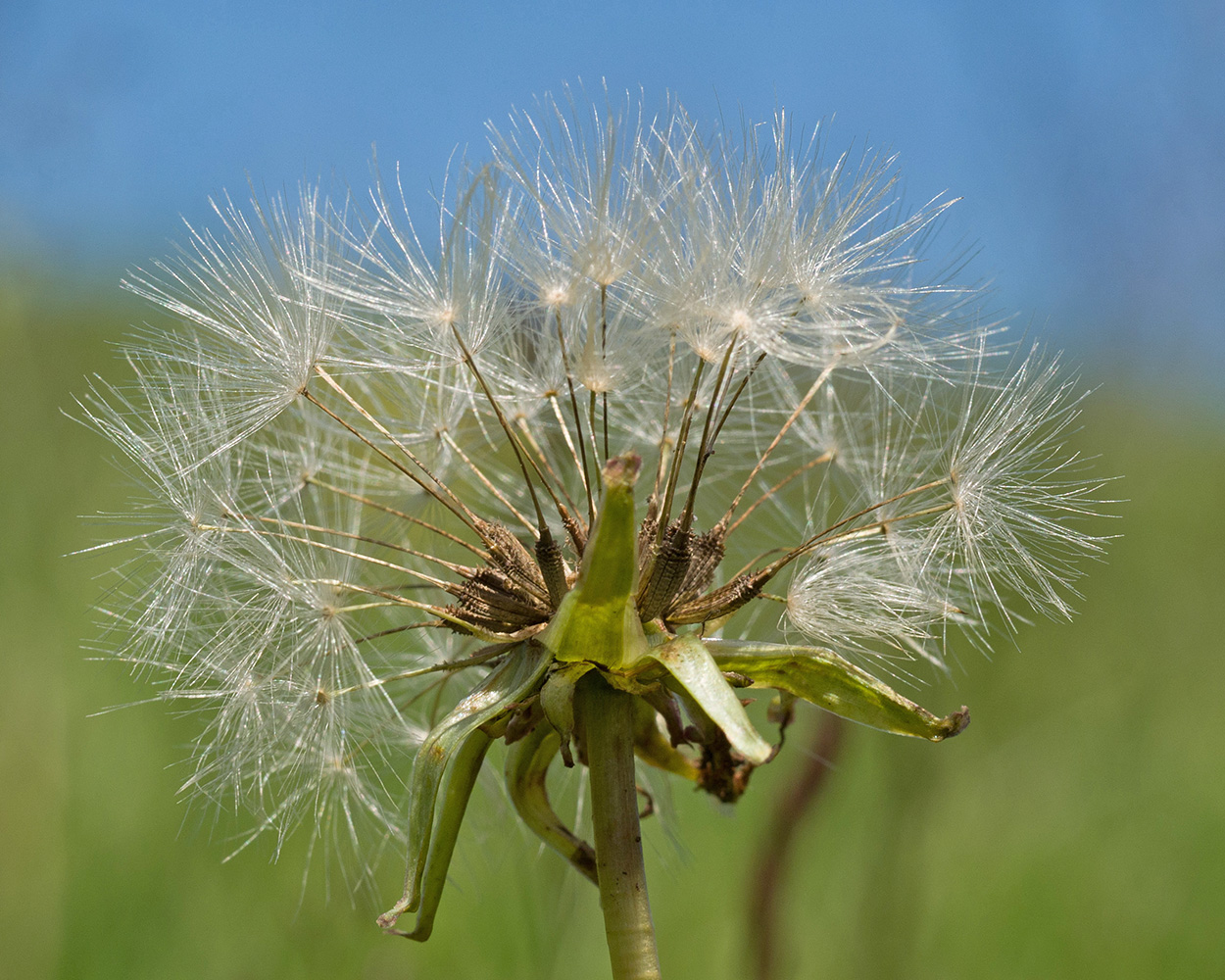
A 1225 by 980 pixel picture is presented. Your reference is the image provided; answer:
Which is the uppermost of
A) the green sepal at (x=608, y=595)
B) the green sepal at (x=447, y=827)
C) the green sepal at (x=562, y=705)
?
the green sepal at (x=608, y=595)


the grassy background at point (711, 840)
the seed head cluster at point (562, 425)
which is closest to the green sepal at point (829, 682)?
the seed head cluster at point (562, 425)

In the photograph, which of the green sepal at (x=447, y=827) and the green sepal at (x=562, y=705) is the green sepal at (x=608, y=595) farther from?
the green sepal at (x=447, y=827)

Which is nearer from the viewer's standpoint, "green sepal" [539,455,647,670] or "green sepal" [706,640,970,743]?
"green sepal" [539,455,647,670]

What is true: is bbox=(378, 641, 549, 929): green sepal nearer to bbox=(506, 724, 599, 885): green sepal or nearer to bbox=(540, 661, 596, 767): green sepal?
bbox=(540, 661, 596, 767): green sepal

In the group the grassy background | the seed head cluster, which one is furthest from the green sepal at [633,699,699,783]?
the grassy background

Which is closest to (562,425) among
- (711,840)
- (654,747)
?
(654,747)

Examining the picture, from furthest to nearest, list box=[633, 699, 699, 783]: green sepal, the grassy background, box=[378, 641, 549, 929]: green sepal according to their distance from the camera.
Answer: the grassy background
box=[633, 699, 699, 783]: green sepal
box=[378, 641, 549, 929]: green sepal
